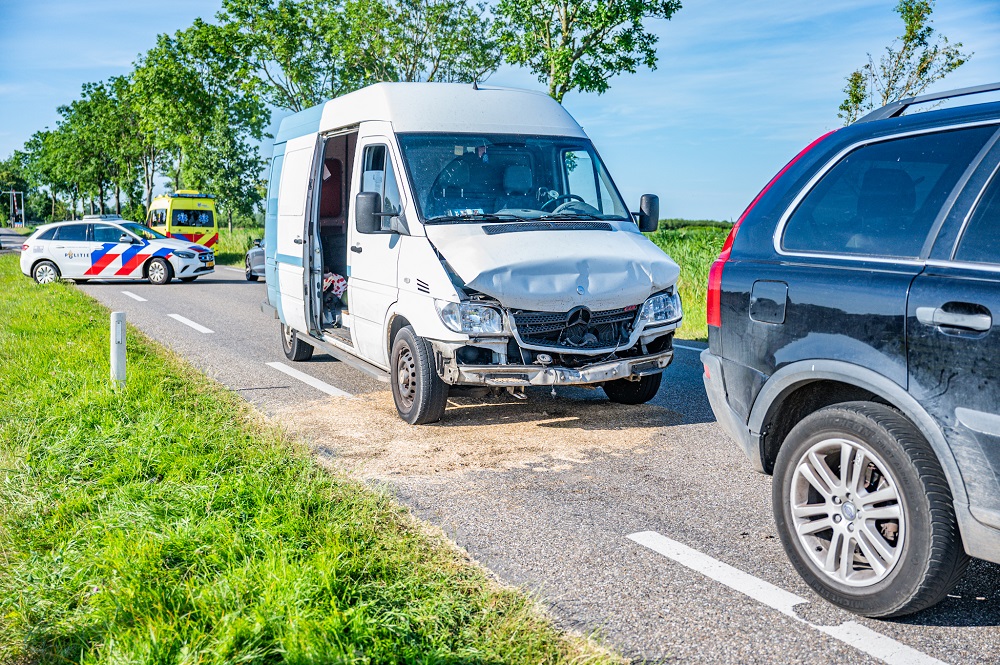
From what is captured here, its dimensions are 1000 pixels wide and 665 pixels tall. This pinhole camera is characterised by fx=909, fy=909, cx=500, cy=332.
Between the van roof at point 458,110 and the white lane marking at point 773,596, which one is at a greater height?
the van roof at point 458,110

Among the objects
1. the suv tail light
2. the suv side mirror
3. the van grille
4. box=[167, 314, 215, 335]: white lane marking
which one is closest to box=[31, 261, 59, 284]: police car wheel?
box=[167, 314, 215, 335]: white lane marking

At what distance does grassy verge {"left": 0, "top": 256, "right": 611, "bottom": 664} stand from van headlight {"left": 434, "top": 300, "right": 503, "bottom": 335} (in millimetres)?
1317

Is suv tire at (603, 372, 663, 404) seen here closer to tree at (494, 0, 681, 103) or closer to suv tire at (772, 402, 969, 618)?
suv tire at (772, 402, 969, 618)

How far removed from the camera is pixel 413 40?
2948cm

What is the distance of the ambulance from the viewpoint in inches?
1190

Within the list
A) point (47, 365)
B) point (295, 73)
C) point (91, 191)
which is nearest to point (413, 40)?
point (295, 73)

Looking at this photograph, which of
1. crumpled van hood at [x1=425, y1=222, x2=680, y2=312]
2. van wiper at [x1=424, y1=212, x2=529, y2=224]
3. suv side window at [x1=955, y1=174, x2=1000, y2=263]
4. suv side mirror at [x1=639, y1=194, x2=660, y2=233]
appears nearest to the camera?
suv side window at [x1=955, y1=174, x2=1000, y2=263]

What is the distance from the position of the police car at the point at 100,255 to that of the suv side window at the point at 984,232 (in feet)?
68.8

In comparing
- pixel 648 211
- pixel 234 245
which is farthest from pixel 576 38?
pixel 234 245

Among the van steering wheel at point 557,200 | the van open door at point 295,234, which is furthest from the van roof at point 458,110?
the van open door at point 295,234

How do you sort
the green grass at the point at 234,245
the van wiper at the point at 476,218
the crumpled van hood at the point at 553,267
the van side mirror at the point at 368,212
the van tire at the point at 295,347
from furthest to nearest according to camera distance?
the green grass at the point at 234,245 < the van tire at the point at 295,347 < the van side mirror at the point at 368,212 < the van wiper at the point at 476,218 < the crumpled van hood at the point at 553,267

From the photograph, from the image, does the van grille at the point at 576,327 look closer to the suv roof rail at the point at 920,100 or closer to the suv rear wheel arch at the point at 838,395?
the suv rear wheel arch at the point at 838,395

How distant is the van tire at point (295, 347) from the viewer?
31.8ft

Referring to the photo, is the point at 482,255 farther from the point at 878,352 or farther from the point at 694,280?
the point at 694,280
